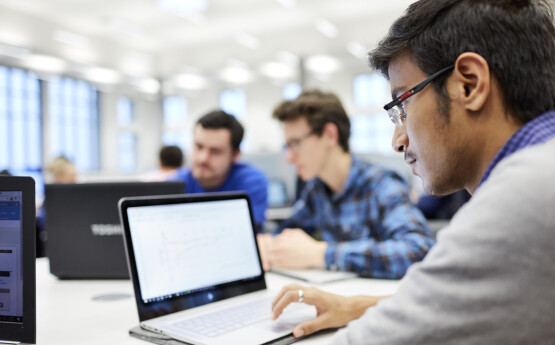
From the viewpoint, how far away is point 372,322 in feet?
1.97

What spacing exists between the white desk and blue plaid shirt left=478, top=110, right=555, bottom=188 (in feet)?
1.69

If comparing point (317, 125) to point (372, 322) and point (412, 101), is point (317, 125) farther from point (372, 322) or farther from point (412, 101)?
point (372, 322)

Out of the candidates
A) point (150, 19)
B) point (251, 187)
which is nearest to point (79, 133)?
point (150, 19)

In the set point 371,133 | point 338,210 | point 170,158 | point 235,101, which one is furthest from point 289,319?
point 235,101

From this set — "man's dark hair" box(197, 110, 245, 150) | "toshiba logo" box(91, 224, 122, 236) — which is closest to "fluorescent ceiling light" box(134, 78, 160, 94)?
"man's dark hair" box(197, 110, 245, 150)

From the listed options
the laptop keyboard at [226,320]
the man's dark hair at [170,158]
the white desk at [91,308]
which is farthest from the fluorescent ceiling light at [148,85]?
the laptop keyboard at [226,320]

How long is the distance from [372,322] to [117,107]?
8.82 metres

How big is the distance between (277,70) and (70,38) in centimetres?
368

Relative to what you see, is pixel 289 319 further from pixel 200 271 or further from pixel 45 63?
pixel 45 63

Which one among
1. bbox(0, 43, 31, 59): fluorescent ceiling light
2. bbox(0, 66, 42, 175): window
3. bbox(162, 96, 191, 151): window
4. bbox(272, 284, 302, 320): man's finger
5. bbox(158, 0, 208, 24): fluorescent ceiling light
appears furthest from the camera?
bbox(162, 96, 191, 151): window

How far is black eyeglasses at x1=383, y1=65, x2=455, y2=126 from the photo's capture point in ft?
2.46

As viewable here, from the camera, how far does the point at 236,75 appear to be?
9227 mm

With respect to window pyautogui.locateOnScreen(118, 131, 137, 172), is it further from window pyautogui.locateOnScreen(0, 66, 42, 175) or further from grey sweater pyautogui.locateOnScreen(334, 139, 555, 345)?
grey sweater pyautogui.locateOnScreen(334, 139, 555, 345)

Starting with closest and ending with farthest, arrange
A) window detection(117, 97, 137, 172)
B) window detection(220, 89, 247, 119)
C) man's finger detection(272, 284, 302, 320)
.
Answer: man's finger detection(272, 284, 302, 320) → window detection(117, 97, 137, 172) → window detection(220, 89, 247, 119)
